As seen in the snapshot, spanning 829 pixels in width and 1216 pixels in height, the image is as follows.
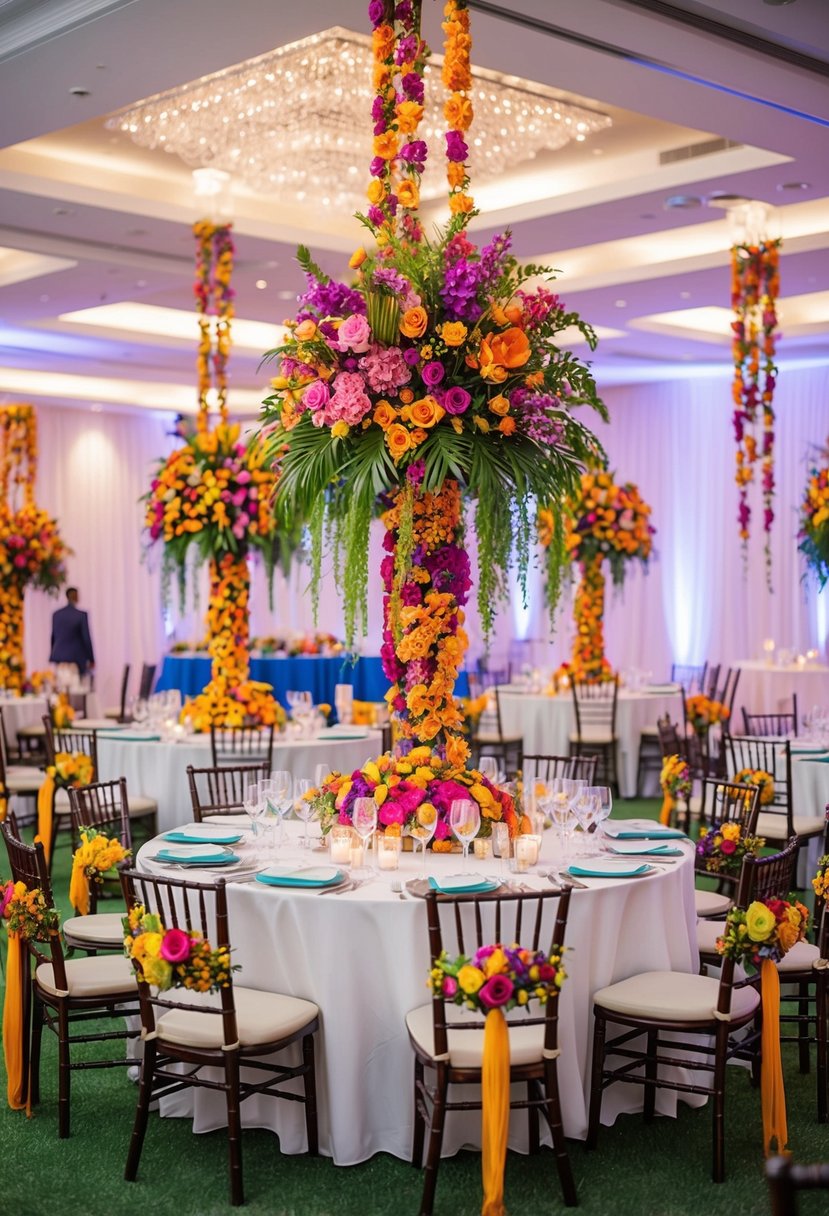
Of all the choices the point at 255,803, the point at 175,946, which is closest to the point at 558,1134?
the point at 175,946

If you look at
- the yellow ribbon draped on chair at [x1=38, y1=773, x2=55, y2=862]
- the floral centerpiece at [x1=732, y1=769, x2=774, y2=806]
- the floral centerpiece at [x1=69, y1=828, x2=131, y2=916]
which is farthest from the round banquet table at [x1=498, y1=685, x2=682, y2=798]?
the floral centerpiece at [x1=69, y1=828, x2=131, y2=916]

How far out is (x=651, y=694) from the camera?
11.4 m

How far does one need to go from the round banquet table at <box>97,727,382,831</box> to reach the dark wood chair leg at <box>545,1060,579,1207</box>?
4239mm

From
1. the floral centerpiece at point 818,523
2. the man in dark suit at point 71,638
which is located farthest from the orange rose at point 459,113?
the man in dark suit at point 71,638

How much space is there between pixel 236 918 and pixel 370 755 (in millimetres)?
4318

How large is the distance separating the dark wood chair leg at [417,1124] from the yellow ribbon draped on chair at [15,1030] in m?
1.39

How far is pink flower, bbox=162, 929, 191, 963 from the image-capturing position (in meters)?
3.74

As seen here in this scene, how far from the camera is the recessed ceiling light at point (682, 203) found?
8.93 m

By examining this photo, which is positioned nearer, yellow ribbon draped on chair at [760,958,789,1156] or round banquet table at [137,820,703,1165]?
round banquet table at [137,820,703,1165]

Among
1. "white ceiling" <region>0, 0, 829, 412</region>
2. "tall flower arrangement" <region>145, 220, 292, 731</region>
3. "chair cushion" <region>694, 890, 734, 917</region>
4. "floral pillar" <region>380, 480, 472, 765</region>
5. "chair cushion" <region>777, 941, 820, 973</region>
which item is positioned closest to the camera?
"chair cushion" <region>777, 941, 820, 973</region>

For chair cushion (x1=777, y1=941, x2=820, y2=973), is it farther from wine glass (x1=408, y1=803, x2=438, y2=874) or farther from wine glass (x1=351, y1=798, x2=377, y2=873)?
wine glass (x1=351, y1=798, x2=377, y2=873)

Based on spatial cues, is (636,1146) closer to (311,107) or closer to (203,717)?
(203,717)

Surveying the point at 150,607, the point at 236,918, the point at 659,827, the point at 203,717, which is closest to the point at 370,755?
the point at 203,717

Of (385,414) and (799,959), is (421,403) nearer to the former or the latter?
(385,414)
